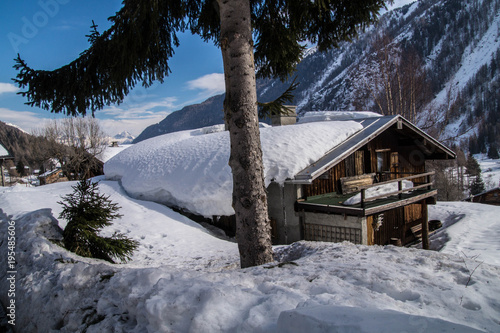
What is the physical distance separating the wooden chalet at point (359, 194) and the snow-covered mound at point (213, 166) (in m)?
0.62

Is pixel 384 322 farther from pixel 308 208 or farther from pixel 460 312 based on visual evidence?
pixel 308 208

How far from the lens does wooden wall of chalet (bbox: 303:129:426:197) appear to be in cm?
1210

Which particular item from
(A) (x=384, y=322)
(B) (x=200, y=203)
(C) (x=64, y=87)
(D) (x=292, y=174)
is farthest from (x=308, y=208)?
(A) (x=384, y=322)

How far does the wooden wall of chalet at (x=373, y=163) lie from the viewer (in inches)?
476

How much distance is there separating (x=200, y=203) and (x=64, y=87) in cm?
757

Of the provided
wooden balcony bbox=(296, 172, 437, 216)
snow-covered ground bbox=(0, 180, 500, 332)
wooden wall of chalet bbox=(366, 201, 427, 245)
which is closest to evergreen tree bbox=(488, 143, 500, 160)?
wooden wall of chalet bbox=(366, 201, 427, 245)

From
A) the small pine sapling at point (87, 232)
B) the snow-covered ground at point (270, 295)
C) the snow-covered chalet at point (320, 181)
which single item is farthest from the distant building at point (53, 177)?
the snow-covered ground at point (270, 295)

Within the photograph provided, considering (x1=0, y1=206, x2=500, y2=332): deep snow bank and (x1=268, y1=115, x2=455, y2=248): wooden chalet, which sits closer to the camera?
(x1=0, y1=206, x2=500, y2=332): deep snow bank

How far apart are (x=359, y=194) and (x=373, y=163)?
12.8 ft

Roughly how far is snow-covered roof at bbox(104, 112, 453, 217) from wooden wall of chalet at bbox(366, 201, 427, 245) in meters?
4.28

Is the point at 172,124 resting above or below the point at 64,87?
above

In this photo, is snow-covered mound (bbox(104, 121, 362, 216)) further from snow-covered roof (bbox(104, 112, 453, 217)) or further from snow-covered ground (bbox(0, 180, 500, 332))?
snow-covered ground (bbox(0, 180, 500, 332))

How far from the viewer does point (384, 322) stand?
1592 mm

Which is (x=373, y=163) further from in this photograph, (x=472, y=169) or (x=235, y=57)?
(x=472, y=169)
